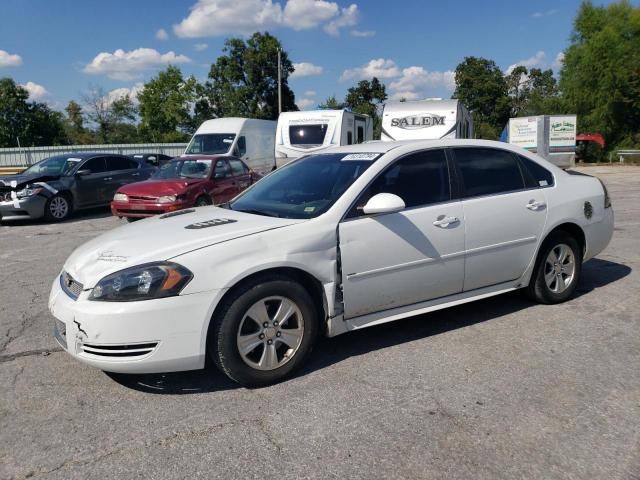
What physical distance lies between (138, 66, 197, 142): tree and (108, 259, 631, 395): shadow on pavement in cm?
5572

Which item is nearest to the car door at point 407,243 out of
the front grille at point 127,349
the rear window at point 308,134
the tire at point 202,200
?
the front grille at point 127,349

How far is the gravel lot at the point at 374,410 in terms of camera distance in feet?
8.66

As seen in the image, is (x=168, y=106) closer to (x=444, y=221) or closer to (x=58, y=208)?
(x=58, y=208)

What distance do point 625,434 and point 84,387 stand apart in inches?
128

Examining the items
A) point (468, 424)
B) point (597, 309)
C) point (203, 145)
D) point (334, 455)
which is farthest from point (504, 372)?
point (203, 145)

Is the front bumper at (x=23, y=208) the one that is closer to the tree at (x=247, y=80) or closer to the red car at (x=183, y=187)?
the red car at (x=183, y=187)

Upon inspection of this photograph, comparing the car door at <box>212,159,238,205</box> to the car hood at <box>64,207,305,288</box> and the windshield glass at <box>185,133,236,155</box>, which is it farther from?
the car hood at <box>64,207,305,288</box>

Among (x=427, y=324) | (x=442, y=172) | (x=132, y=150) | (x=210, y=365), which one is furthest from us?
(x=132, y=150)

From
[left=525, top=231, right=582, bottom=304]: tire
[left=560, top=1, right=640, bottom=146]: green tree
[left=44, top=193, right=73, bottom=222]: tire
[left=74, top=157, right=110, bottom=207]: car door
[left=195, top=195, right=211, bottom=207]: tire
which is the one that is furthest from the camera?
[left=560, top=1, right=640, bottom=146]: green tree

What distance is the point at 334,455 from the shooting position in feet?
8.88

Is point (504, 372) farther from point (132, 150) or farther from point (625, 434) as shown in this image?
point (132, 150)

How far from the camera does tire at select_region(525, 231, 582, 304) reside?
4.85 metres

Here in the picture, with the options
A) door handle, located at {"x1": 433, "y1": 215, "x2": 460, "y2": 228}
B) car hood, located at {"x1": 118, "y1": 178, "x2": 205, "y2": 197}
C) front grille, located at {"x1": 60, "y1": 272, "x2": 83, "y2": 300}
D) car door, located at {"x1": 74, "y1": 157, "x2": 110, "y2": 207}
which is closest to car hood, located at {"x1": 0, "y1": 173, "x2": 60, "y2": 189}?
car door, located at {"x1": 74, "y1": 157, "x2": 110, "y2": 207}

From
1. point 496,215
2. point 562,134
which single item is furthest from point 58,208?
point 562,134
